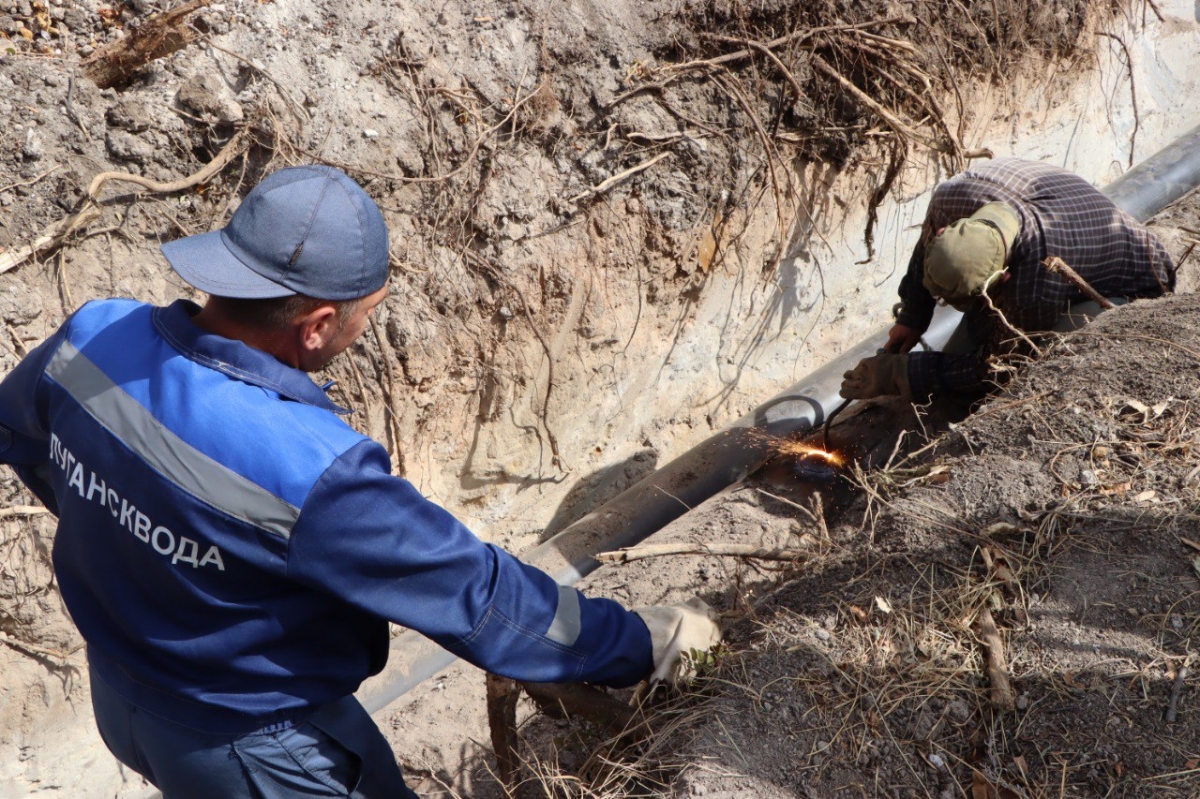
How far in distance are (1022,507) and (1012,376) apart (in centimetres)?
80

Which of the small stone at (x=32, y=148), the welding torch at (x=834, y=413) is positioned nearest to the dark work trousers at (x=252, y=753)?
the small stone at (x=32, y=148)

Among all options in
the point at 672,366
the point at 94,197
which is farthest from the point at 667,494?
the point at 94,197

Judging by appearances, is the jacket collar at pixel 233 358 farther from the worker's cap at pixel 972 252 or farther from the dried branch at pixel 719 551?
the worker's cap at pixel 972 252

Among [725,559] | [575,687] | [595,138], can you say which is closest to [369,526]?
[575,687]

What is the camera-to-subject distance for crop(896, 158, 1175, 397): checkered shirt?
11.1 ft

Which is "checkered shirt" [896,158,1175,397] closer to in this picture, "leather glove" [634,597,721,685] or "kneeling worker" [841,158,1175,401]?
"kneeling worker" [841,158,1175,401]

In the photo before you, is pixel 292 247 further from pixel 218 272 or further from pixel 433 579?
pixel 433 579

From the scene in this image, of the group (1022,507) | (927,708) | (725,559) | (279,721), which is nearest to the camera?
(279,721)

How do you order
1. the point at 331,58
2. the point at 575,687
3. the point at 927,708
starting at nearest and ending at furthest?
the point at 927,708, the point at 575,687, the point at 331,58

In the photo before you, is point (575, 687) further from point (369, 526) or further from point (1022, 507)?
point (1022, 507)

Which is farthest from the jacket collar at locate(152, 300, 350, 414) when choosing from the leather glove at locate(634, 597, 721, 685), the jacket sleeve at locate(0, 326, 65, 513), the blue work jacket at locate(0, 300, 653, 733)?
the leather glove at locate(634, 597, 721, 685)

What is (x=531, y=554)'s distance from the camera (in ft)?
12.8

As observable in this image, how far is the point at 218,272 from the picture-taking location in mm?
1555

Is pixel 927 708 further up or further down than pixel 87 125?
further down
